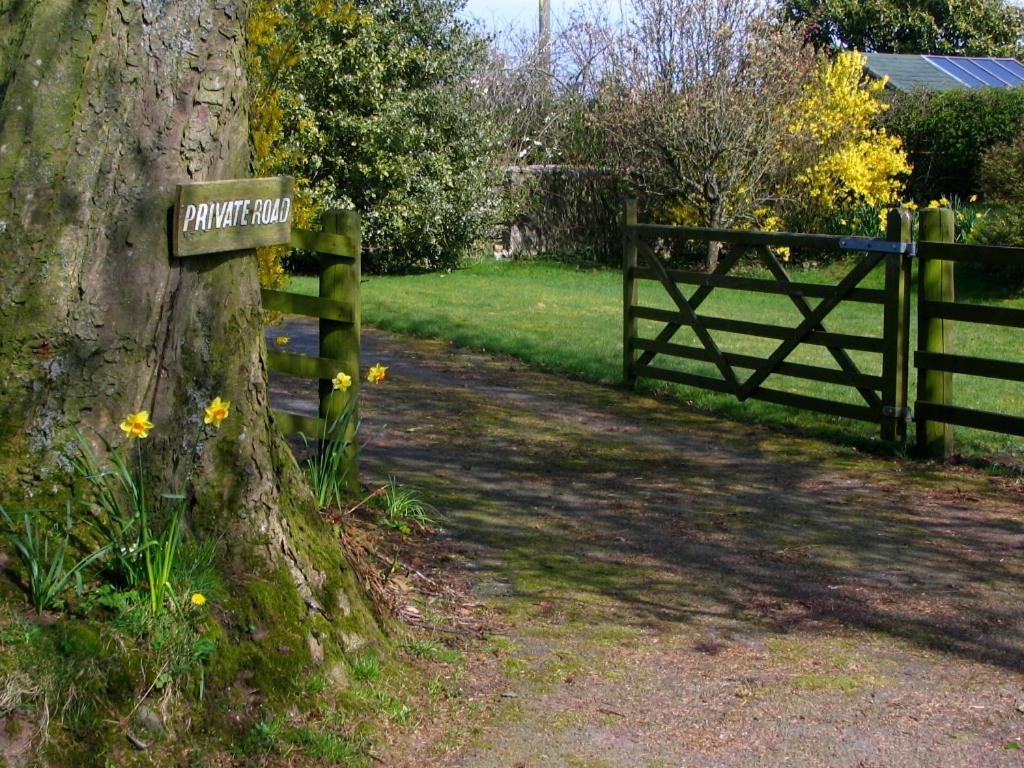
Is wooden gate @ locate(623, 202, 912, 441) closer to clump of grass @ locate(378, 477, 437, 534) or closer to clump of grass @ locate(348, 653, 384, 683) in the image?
clump of grass @ locate(378, 477, 437, 534)

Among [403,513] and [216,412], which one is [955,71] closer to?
[403,513]

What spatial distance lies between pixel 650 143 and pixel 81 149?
20.5 m

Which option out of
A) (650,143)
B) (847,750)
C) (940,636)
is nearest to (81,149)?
(847,750)

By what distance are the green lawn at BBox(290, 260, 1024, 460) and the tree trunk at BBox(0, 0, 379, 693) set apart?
20.2 ft

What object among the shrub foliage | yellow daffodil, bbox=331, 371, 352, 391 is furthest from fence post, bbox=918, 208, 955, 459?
the shrub foliage

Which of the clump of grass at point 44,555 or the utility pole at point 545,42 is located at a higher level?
the utility pole at point 545,42

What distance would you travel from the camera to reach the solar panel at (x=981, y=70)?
112ft

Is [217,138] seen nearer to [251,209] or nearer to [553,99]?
[251,209]

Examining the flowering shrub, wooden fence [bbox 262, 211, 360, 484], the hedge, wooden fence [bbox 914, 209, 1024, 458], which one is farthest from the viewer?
Result: the hedge

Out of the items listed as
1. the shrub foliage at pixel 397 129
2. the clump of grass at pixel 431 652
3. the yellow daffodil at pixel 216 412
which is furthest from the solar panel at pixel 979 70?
the yellow daffodil at pixel 216 412

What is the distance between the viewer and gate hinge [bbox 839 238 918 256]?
8836 mm

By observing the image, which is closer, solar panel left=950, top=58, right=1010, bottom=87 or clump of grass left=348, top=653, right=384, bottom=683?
clump of grass left=348, top=653, right=384, bottom=683

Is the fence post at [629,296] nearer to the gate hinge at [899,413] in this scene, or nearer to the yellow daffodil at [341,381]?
the gate hinge at [899,413]

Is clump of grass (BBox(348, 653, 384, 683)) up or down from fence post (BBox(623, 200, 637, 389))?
down
